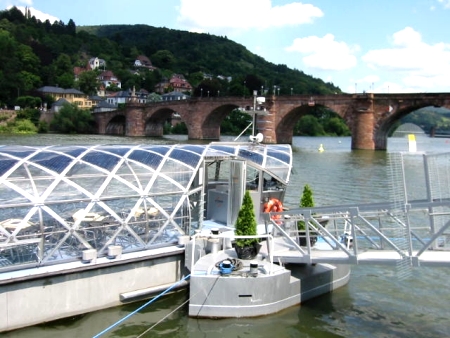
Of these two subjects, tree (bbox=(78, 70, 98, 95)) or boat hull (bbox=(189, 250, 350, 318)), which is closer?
boat hull (bbox=(189, 250, 350, 318))

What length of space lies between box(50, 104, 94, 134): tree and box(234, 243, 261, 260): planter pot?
283ft

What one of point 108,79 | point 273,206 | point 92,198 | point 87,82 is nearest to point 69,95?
point 87,82

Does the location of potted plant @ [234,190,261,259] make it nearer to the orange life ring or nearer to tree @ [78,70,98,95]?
the orange life ring

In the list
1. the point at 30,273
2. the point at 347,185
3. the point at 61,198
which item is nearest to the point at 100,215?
the point at 61,198

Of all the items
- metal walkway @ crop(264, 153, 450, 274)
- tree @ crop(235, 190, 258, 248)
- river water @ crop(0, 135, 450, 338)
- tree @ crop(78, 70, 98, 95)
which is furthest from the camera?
tree @ crop(78, 70, 98, 95)

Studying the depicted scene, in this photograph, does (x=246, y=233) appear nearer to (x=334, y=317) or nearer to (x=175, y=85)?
(x=334, y=317)

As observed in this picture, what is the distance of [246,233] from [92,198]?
3404 mm

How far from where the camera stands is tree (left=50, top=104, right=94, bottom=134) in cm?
9219

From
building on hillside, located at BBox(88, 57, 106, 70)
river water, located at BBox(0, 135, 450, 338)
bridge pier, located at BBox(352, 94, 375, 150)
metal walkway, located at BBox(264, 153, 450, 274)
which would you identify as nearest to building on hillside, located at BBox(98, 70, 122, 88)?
building on hillside, located at BBox(88, 57, 106, 70)

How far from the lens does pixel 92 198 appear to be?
35.4ft

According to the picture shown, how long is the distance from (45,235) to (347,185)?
2563cm

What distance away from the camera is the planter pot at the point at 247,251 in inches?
444

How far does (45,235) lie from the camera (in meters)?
10.0

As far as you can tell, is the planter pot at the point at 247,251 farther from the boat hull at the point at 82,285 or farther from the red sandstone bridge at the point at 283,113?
the red sandstone bridge at the point at 283,113
